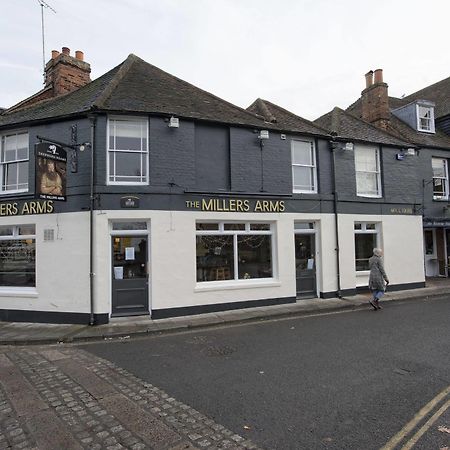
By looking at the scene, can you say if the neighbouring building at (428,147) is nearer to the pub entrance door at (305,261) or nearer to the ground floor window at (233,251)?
the pub entrance door at (305,261)

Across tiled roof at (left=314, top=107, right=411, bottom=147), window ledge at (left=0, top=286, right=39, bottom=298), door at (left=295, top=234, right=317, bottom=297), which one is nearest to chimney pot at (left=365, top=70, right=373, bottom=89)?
tiled roof at (left=314, top=107, right=411, bottom=147)

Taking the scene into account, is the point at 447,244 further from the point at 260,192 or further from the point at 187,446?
the point at 187,446

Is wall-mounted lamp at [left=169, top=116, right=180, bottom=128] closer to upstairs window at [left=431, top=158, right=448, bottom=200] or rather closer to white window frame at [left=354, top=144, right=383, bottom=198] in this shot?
white window frame at [left=354, top=144, right=383, bottom=198]

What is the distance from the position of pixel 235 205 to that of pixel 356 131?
271 inches

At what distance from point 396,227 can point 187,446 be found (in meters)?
13.5

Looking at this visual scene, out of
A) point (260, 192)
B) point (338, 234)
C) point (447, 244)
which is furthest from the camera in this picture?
point (447, 244)

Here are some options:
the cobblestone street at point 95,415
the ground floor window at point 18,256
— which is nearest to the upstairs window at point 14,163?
the ground floor window at point 18,256

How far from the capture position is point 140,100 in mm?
11141

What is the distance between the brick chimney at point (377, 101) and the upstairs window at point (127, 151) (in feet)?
40.9

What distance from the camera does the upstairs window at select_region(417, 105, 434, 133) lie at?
1880 cm

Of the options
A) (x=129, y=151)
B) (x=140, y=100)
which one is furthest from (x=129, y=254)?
(x=140, y=100)

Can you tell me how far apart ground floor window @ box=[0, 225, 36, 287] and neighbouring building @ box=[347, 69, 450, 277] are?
15.4 meters

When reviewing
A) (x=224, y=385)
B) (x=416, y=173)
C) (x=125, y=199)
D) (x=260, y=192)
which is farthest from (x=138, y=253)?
(x=416, y=173)

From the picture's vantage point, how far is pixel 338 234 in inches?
529
